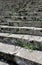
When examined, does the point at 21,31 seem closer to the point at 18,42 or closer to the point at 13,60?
the point at 18,42

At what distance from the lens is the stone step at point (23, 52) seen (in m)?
1.78

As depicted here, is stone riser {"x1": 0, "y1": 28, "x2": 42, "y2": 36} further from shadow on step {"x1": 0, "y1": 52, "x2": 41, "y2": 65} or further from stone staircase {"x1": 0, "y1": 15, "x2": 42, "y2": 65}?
shadow on step {"x1": 0, "y1": 52, "x2": 41, "y2": 65}

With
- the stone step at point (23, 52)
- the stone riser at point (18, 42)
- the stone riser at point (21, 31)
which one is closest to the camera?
the stone step at point (23, 52)

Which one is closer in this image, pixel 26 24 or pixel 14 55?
pixel 14 55

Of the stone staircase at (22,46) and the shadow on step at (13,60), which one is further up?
the stone staircase at (22,46)

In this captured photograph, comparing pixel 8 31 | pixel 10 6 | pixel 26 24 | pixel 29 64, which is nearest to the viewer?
pixel 29 64

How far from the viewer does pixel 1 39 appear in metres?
2.52

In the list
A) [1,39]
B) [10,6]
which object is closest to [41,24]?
[1,39]

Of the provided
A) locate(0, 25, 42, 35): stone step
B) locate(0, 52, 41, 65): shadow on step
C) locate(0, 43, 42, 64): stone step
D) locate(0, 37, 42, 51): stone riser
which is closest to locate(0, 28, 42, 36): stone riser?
locate(0, 25, 42, 35): stone step

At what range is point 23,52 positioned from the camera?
6.45ft

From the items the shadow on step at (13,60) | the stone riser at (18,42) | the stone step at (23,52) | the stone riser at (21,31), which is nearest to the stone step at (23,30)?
the stone riser at (21,31)

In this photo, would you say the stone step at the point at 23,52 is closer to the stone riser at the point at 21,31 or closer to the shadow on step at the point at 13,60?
Result: the shadow on step at the point at 13,60

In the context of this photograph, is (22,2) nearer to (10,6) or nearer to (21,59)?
(10,6)

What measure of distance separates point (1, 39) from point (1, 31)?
42 centimetres
